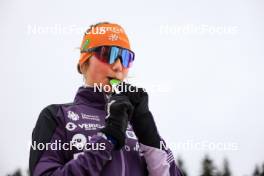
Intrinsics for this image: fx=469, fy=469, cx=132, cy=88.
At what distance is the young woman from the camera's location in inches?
107

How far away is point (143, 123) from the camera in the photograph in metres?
3.00

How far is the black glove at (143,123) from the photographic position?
9.78 feet

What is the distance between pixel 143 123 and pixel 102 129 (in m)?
0.35

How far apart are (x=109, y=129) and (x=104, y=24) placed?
111cm

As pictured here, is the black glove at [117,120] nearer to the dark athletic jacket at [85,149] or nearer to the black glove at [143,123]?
the dark athletic jacket at [85,149]

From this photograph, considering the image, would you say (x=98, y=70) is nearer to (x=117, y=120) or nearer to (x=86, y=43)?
(x=86, y=43)

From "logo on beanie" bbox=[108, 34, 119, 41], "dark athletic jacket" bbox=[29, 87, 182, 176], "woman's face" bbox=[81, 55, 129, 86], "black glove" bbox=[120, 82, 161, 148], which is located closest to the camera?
"dark athletic jacket" bbox=[29, 87, 182, 176]

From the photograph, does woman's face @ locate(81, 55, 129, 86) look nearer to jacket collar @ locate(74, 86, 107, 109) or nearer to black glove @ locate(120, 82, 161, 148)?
jacket collar @ locate(74, 86, 107, 109)

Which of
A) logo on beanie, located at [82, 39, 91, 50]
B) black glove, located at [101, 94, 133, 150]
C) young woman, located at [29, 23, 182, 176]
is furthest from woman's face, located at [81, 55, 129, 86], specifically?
black glove, located at [101, 94, 133, 150]

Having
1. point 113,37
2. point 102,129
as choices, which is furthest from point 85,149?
point 113,37

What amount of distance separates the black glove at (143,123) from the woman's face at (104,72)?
0.23m

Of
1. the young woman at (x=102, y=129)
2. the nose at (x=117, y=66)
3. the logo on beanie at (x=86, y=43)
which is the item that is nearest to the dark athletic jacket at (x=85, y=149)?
the young woman at (x=102, y=129)

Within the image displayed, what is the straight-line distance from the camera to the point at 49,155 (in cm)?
278

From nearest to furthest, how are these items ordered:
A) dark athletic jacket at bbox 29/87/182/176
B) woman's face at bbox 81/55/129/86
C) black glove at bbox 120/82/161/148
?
dark athletic jacket at bbox 29/87/182/176, black glove at bbox 120/82/161/148, woman's face at bbox 81/55/129/86
